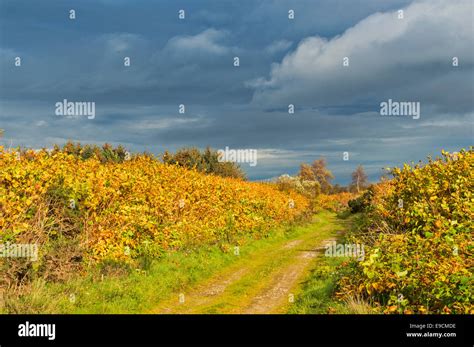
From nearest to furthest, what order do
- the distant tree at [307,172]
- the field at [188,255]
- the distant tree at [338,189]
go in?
the field at [188,255] < the distant tree at [307,172] < the distant tree at [338,189]

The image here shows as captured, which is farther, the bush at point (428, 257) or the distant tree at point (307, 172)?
the distant tree at point (307, 172)

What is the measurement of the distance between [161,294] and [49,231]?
152 inches

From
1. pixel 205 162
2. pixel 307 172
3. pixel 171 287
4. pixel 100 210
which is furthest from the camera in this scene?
pixel 307 172

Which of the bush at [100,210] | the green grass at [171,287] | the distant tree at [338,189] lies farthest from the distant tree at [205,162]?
the distant tree at [338,189]

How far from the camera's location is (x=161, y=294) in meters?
12.7

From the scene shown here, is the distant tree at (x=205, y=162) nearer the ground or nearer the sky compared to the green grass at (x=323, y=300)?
nearer the sky

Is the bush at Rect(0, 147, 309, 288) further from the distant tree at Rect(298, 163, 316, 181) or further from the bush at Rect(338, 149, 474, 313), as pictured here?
the distant tree at Rect(298, 163, 316, 181)

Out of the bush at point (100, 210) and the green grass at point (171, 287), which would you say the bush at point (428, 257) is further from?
the bush at point (100, 210)

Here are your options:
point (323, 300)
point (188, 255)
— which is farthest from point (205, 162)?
point (323, 300)

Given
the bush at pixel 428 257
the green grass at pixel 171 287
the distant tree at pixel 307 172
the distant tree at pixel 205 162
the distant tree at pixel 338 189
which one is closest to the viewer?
the bush at pixel 428 257

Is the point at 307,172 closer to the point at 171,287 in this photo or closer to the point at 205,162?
the point at 205,162
